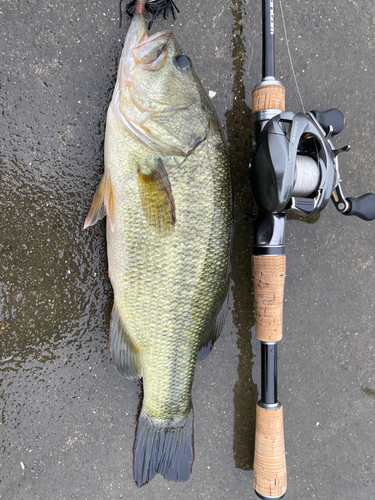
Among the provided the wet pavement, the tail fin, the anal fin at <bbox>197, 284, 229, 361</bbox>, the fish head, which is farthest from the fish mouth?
the tail fin

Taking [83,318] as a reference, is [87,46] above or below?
above

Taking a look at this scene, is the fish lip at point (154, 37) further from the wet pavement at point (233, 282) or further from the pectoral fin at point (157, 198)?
the pectoral fin at point (157, 198)

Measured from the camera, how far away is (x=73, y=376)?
158 centimetres

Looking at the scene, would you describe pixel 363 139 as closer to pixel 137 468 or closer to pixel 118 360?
pixel 118 360

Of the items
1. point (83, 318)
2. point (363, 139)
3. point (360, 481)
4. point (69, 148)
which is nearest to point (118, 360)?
point (83, 318)

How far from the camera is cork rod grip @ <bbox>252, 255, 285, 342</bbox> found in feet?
4.68

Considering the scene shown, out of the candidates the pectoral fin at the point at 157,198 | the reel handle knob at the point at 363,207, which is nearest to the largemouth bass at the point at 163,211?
the pectoral fin at the point at 157,198

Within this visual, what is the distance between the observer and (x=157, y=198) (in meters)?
1.26

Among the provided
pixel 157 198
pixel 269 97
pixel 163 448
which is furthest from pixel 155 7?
pixel 163 448

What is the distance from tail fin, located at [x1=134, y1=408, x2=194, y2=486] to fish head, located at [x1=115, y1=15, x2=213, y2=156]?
1.20m

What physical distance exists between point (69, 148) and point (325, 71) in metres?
1.45

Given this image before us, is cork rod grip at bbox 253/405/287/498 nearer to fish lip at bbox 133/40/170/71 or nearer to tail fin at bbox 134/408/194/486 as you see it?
tail fin at bbox 134/408/194/486

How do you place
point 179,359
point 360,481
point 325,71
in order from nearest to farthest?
1. point 179,359
2. point 325,71
3. point 360,481

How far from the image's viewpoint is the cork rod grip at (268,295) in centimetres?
143
